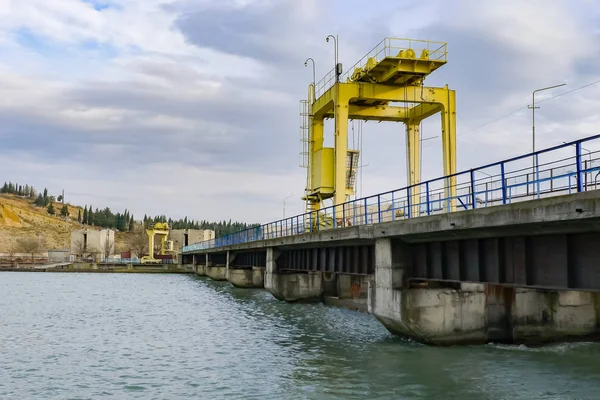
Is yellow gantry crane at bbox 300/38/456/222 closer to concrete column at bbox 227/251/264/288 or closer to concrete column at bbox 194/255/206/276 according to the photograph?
concrete column at bbox 227/251/264/288

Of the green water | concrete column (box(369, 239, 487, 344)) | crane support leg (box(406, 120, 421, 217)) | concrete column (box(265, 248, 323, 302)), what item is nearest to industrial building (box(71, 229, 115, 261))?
concrete column (box(265, 248, 323, 302))

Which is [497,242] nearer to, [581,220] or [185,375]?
[581,220]

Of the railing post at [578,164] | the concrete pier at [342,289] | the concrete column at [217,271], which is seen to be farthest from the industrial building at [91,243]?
the railing post at [578,164]

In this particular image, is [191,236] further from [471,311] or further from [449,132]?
[471,311]

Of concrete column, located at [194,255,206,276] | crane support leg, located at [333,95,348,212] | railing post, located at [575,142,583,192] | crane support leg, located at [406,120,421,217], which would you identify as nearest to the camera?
railing post, located at [575,142,583,192]

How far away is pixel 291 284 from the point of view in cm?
3834

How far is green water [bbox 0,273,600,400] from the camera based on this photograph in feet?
45.4

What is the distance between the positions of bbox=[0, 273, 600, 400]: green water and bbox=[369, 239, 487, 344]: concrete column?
0.58m

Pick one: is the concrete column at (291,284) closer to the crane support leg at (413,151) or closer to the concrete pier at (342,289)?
the concrete pier at (342,289)

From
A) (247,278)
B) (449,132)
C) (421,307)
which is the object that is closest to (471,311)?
(421,307)

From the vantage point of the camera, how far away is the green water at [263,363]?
13844 millimetres

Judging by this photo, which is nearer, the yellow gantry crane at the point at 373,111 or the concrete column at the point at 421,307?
the concrete column at the point at 421,307

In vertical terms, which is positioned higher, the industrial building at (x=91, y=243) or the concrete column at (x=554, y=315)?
the industrial building at (x=91, y=243)

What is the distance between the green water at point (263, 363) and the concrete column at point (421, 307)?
584 mm
